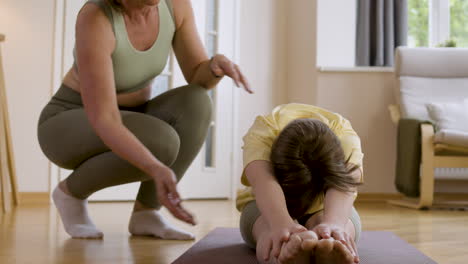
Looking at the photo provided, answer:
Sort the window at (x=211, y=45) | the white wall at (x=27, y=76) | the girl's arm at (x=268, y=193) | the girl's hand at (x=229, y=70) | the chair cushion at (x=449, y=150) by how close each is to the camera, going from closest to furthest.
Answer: the girl's arm at (x=268, y=193)
the girl's hand at (x=229, y=70)
the white wall at (x=27, y=76)
the chair cushion at (x=449, y=150)
the window at (x=211, y=45)

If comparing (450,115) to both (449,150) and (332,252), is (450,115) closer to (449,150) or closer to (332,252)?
(449,150)

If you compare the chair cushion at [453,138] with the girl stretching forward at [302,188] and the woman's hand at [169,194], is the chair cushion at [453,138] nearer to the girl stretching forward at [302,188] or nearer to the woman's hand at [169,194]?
the girl stretching forward at [302,188]

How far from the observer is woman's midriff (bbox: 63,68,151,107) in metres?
1.89

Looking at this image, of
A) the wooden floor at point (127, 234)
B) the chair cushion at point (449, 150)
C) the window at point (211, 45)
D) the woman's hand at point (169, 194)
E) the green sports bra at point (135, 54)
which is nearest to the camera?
the woman's hand at point (169, 194)

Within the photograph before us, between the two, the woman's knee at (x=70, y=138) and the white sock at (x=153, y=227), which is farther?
the white sock at (x=153, y=227)

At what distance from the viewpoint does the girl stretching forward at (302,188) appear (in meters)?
1.18

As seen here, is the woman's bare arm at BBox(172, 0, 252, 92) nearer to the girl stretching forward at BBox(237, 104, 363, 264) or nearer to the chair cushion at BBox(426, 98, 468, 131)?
the girl stretching forward at BBox(237, 104, 363, 264)

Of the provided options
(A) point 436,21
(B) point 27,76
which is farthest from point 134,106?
(A) point 436,21

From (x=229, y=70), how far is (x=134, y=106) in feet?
1.66

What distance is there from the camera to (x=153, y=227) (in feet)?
6.42

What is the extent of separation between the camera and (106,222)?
98.2 inches

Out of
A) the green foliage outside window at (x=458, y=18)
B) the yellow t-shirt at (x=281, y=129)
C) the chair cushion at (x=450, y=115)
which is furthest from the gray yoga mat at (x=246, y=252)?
the green foliage outside window at (x=458, y=18)

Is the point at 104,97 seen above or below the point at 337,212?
Result: above

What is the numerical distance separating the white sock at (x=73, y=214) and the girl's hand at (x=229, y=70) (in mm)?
584
